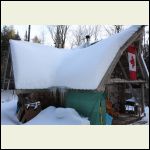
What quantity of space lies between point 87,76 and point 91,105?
1.37 metres

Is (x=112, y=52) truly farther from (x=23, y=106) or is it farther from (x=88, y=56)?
(x=23, y=106)

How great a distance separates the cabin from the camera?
11516 millimetres

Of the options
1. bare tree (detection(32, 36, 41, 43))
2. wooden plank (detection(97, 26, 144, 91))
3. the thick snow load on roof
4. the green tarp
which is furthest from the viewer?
bare tree (detection(32, 36, 41, 43))

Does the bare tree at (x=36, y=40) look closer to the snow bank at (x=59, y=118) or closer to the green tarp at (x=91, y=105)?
the green tarp at (x=91, y=105)

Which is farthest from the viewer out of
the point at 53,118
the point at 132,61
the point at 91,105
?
the point at 132,61

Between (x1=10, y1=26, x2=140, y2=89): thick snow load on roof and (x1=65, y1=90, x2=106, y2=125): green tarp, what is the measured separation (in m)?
0.60

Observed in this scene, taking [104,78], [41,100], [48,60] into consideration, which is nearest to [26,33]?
[48,60]

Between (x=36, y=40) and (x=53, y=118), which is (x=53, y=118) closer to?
(x=53, y=118)

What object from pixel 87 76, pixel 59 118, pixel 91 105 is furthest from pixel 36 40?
pixel 59 118

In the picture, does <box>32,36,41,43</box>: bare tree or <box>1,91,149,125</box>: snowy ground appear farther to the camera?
<box>32,36,41,43</box>: bare tree

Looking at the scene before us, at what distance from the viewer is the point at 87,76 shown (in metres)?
11.7

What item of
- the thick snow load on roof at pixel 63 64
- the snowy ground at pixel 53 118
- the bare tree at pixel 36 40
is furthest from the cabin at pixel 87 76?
the bare tree at pixel 36 40

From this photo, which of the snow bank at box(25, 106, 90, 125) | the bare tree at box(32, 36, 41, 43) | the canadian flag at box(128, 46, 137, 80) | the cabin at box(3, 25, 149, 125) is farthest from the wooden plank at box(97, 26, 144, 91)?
the bare tree at box(32, 36, 41, 43)

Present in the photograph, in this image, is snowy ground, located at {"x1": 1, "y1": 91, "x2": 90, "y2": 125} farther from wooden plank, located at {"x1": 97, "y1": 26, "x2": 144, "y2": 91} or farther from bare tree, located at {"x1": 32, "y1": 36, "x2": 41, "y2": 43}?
bare tree, located at {"x1": 32, "y1": 36, "x2": 41, "y2": 43}
